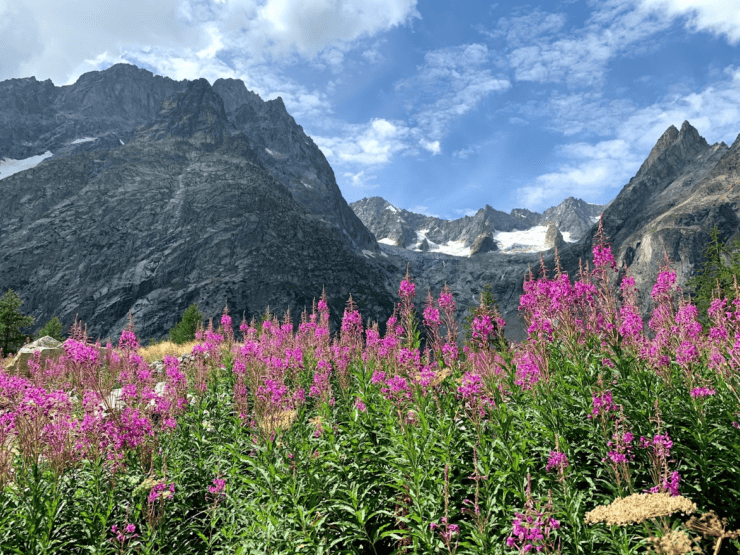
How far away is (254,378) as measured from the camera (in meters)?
8.79

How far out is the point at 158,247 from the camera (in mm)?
142750

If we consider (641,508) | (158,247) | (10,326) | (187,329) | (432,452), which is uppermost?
(158,247)

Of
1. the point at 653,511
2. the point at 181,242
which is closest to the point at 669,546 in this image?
the point at 653,511

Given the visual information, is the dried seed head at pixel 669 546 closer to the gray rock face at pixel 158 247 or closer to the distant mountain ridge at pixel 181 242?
the distant mountain ridge at pixel 181 242

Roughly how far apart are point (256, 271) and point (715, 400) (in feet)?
468

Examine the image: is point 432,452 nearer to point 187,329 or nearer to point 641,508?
point 641,508

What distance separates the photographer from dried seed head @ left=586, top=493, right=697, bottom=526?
3.31 metres

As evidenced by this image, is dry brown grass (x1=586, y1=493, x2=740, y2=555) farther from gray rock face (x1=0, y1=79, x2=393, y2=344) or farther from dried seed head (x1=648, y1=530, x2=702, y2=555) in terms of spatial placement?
gray rock face (x1=0, y1=79, x2=393, y2=344)

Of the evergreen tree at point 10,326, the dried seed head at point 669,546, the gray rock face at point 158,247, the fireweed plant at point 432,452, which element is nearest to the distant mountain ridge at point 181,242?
the gray rock face at point 158,247

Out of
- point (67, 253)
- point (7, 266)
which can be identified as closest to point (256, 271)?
point (67, 253)

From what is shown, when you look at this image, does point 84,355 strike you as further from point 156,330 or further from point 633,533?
point 156,330

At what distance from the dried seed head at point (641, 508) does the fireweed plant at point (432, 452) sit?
1.03ft

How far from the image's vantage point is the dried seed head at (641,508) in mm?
3311

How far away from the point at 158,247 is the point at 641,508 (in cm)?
16020
